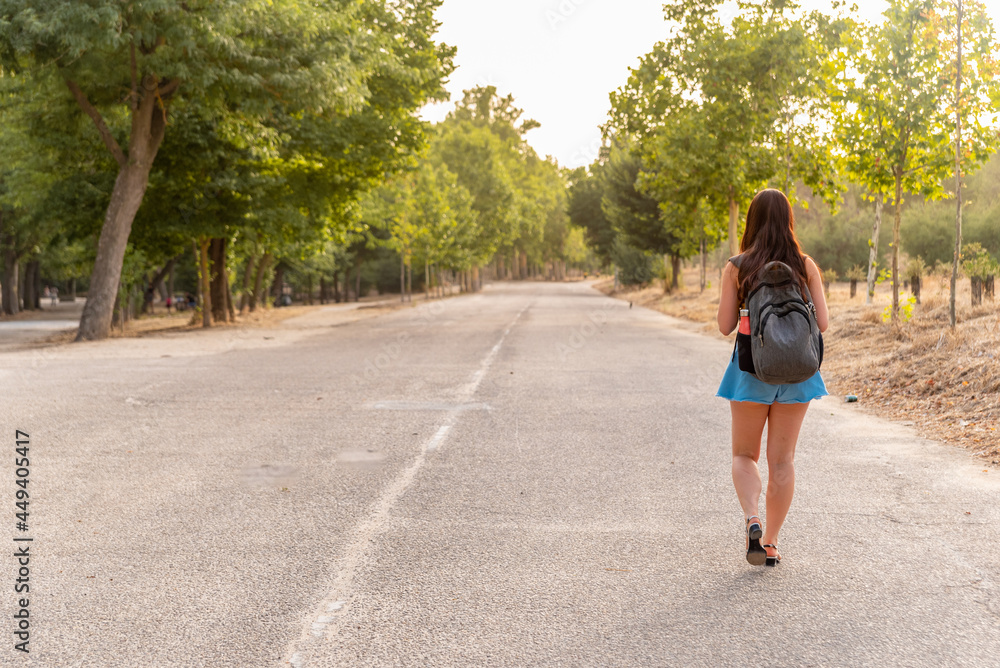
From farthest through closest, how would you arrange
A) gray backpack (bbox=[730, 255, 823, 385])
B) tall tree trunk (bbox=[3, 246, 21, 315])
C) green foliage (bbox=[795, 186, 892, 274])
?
tall tree trunk (bbox=[3, 246, 21, 315])
green foliage (bbox=[795, 186, 892, 274])
gray backpack (bbox=[730, 255, 823, 385])

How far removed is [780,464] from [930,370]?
23.2ft

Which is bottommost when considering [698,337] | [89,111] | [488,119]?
[698,337]

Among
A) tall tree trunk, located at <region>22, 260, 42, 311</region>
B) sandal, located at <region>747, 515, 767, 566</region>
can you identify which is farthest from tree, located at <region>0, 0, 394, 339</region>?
tall tree trunk, located at <region>22, 260, 42, 311</region>

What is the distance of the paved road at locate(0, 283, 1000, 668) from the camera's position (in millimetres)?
3590

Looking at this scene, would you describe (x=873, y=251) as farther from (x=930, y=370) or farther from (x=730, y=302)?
(x=730, y=302)

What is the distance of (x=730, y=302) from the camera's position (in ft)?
15.2

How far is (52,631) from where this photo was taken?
3648mm

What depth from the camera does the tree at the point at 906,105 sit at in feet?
44.4

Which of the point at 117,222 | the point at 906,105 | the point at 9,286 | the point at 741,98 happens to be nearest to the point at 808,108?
the point at 741,98

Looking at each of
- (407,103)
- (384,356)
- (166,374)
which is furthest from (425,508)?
(407,103)

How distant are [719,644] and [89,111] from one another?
19666 mm

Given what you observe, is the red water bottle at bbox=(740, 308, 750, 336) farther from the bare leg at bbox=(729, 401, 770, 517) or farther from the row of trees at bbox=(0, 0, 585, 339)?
the row of trees at bbox=(0, 0, 585, 339)

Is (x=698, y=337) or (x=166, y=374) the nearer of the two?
(x=166, y=374)

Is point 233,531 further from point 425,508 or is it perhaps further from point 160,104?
point 160,104
